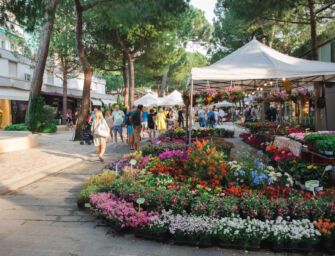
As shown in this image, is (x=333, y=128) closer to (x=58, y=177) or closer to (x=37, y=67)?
(x=58, y=177)

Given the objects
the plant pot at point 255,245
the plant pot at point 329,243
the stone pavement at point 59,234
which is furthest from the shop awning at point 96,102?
the plant pot at point 329,243

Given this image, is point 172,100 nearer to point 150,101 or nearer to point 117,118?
point 150,101

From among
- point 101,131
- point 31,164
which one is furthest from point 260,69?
point 31,164

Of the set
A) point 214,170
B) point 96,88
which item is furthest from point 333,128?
point 96,88

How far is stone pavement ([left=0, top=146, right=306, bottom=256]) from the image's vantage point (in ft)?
11.1

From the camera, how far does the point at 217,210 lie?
376 cm

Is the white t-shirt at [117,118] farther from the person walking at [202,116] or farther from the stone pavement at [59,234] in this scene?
the person walking at [202,116]

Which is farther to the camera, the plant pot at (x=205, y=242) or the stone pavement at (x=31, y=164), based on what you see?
the stone pavement at (x=31, y=164)

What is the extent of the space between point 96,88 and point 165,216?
48843mm

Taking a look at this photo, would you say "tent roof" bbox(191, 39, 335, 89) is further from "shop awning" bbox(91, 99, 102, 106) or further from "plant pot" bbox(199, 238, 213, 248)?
"shop awning" bbox(91, 99, 102, 106)

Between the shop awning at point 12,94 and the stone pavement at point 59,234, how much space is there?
862 inches

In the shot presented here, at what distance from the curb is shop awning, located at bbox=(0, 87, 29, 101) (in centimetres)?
1902

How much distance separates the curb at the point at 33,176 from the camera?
6.10 m

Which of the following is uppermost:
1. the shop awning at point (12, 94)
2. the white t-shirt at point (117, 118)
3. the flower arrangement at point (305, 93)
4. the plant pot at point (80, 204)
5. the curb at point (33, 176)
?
the shop awning at point (12, 94)
